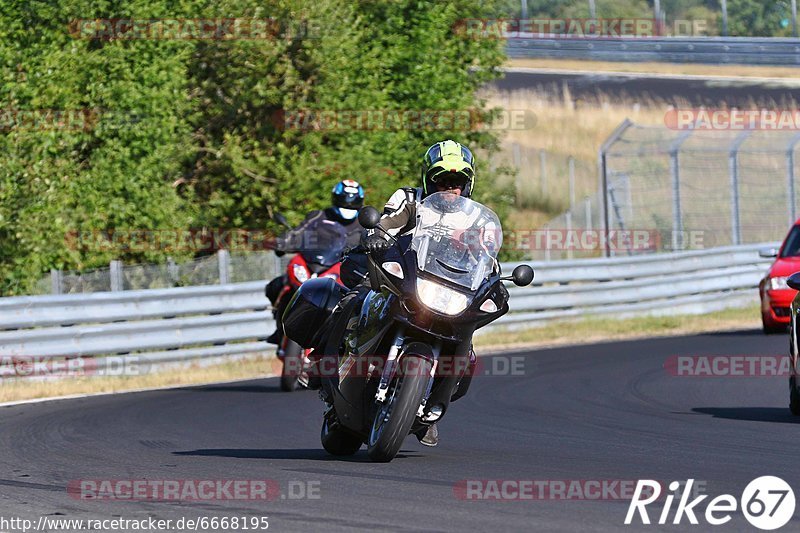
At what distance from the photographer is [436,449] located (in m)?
8.99

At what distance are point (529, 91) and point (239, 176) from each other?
2994 cm

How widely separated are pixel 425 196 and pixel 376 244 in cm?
62

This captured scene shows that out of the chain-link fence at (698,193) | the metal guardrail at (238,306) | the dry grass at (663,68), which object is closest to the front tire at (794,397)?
the metal guardrail at (238,306)

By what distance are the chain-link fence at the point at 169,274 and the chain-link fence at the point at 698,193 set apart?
7.44m

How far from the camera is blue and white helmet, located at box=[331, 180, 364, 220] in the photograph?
1405 centimetres

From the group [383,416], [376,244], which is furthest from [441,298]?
[383,416]

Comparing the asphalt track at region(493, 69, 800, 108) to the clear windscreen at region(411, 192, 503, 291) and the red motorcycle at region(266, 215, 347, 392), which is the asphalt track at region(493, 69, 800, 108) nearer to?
the red motorcycle at region(266, 215, 347, 392)

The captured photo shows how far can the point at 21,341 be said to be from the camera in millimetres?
15469

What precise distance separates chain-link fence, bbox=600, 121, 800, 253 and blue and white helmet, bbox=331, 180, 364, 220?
11.8 meters

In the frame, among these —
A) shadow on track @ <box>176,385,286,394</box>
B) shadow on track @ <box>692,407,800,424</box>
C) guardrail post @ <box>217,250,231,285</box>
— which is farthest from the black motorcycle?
guardrail post @ <box>217,250,231,285</box>

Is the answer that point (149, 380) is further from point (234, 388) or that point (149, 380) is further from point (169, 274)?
point (169, 274)

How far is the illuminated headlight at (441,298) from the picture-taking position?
24.8 feet

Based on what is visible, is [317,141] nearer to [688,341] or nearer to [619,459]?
[688,341]

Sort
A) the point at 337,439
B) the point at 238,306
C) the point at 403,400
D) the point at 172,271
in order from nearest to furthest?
the point at 403,400
the point at 337,439
the point at 238,306
the point at 172,271
